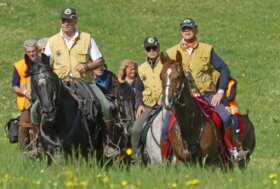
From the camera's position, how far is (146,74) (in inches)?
602

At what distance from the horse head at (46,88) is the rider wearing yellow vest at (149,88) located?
2395mm

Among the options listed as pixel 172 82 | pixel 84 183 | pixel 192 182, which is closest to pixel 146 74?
pixel 172 82

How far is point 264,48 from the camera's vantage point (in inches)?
1308

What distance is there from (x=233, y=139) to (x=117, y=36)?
21.3 metres

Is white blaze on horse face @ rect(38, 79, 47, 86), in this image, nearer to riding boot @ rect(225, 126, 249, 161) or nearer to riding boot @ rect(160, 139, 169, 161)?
riding boot @ rect(160, 139, 169, 161)

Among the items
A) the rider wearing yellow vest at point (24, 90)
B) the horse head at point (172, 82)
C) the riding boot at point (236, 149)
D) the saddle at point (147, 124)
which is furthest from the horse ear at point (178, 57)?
the rider wearing yellow vest at point (24, 90)

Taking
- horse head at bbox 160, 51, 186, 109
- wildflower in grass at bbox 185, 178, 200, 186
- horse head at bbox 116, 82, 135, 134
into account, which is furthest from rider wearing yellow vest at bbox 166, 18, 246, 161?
wildflower in grass at bbox 185, 178, 200, 186

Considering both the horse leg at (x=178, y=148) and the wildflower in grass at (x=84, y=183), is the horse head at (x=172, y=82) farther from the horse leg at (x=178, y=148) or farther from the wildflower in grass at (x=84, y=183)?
the wildflower in grass at (x=84, y=183)

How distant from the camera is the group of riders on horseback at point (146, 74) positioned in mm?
14039

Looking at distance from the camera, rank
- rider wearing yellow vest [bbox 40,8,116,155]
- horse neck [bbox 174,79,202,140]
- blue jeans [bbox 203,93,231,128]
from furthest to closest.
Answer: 1. rider wearing yellow vest [bbox 40,8,116,155]
2. blue jeans [bbox 203,93,231,128]
3. horse neck [bbox 174,79,202,140]

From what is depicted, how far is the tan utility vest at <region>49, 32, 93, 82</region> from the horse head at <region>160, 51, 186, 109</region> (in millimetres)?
2053

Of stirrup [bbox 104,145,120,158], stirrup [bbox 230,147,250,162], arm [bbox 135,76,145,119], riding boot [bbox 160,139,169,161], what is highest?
arm [bbox 135,76,145,119]

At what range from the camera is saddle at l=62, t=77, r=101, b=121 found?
540 inches

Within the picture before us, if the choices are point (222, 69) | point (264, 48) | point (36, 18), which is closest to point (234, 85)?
point (222, 69)
